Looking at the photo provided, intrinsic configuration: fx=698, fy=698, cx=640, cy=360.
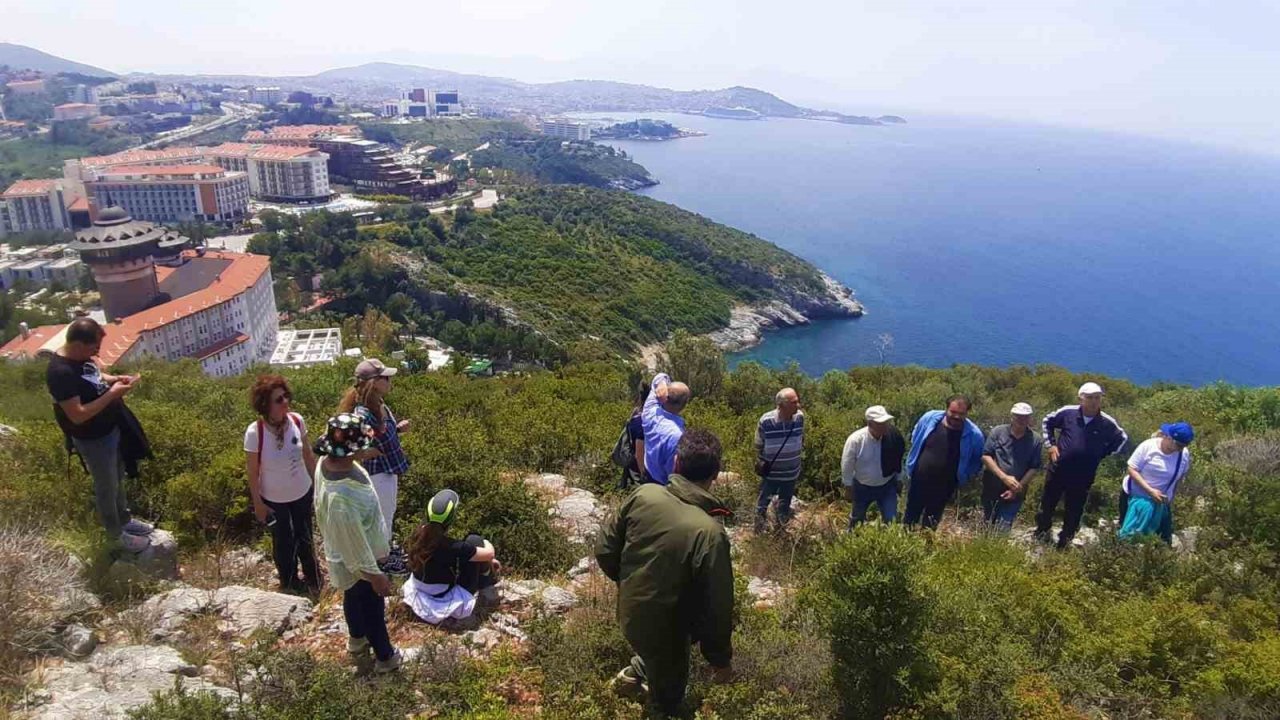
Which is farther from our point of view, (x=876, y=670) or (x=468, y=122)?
(x=468, y=122)

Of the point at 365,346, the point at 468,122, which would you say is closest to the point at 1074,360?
the point at 365,346

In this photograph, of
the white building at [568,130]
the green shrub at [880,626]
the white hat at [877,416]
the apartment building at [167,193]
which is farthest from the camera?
the white building at [568,130]

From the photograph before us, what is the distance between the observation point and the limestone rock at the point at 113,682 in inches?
101

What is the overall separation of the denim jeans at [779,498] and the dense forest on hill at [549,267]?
34.3 metres

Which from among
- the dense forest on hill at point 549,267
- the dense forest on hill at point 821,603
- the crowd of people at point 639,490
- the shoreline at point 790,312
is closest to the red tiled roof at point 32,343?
the dense forest on hill at point 549,267

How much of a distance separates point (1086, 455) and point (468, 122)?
450 feet

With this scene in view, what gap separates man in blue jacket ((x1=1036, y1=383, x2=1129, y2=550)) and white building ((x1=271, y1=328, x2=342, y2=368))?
29.9 meters

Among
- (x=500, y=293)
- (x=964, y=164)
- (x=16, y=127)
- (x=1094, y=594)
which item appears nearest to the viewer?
(x=1094, y=594)

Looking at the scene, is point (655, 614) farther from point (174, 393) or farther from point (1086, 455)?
point (174, 393)

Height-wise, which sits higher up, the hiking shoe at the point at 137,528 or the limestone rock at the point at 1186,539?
the hiking shoe at the point at 137,528

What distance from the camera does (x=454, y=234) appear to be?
53281 millimetres

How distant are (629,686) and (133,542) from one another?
295cm

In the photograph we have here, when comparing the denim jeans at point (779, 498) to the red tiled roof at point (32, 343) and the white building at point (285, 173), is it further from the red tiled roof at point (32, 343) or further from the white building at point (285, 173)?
the white building at point (285, 173)

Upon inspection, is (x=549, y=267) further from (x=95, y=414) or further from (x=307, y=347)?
(x=95, y=414)
